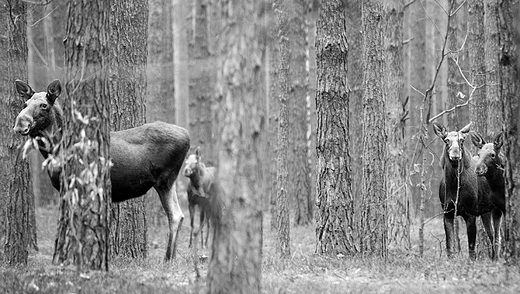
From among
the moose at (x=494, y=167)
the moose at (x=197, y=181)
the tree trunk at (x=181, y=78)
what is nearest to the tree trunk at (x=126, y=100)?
the moose at (x=197, y=181)

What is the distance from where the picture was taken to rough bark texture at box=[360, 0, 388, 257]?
517 inches

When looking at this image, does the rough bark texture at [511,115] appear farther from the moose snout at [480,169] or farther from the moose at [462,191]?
the moose at [462,191]

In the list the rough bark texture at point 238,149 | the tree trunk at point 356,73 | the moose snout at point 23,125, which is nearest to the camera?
the rough bark texture at point 238,149

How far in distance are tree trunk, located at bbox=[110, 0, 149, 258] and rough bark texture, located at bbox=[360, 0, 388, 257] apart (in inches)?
177

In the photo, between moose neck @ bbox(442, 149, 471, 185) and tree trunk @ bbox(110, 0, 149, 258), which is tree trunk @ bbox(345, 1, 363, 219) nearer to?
moose neck @ bbox(442, 149, 471, 185)

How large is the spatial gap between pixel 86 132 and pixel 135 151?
3.46 metres

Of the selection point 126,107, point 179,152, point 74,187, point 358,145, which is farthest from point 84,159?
point 358,145

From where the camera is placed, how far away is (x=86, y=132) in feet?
29.5

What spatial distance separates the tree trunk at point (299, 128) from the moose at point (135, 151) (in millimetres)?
11505

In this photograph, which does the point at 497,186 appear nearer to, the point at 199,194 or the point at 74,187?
the point at 199,194

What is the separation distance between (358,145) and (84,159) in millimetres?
13340

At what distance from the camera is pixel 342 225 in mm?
12594

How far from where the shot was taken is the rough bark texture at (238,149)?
740 cm

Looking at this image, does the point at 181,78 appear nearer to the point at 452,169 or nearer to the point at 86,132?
the point at 452,169
